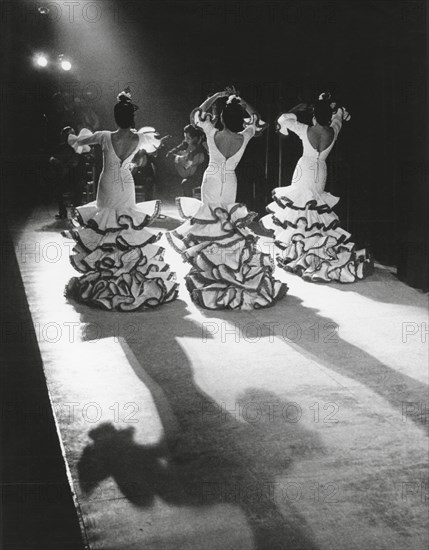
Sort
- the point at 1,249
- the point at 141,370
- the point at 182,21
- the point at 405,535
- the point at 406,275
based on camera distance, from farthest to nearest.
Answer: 1. the point at 182,21
2. the point at 1,249
3. the point at 406,275
4. the point at 141,370
5. the point at 405,535

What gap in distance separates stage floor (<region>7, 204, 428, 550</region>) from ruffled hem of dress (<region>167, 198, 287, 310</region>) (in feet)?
0.40

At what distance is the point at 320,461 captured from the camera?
2.65 metres

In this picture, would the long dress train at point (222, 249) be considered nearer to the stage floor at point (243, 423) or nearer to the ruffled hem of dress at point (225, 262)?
the ruffled hem of dress at point (225, 262)

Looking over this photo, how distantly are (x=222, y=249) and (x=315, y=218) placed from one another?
1288 millimetres

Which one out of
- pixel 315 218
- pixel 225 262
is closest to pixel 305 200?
pixel 315 218

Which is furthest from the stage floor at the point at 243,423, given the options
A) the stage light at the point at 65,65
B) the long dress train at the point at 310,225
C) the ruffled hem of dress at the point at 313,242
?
the stage light at the point at 65,65

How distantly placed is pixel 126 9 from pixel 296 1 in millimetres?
3017

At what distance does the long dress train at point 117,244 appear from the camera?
15.5 ft

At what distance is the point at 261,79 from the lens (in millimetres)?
8070

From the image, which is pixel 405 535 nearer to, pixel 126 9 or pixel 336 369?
pixel 336 369

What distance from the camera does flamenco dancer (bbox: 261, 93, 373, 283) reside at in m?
5.71

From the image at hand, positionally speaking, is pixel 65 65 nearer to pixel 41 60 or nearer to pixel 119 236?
pixel 41 60

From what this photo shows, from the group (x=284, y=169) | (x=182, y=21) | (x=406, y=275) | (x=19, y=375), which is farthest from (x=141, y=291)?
(x=182, y=21)

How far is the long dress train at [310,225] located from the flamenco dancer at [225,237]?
781mm
